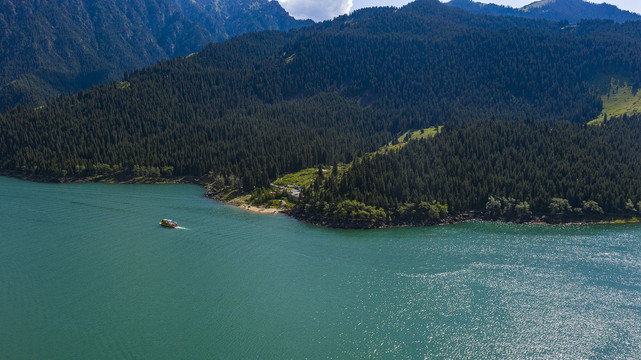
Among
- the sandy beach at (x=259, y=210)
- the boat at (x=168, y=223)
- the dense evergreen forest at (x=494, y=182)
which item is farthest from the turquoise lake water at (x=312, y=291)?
the sandy beach at (x=259, y=210)

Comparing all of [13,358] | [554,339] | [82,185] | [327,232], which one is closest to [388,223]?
[327,232]

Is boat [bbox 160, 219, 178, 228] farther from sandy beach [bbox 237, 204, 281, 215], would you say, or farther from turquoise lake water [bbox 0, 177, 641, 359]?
sandy beach [bbox 237, 204, 281, 215]

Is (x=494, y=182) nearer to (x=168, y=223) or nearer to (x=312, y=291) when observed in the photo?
(x=312, y=291)

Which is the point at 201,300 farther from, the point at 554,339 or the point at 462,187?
the point at 462,187

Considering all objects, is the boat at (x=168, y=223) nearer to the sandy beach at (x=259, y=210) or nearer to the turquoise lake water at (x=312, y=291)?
the turquoise lake water at (x=312, y=291)

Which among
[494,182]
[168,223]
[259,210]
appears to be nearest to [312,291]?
[168,223]

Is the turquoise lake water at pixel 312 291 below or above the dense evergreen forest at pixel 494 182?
below
